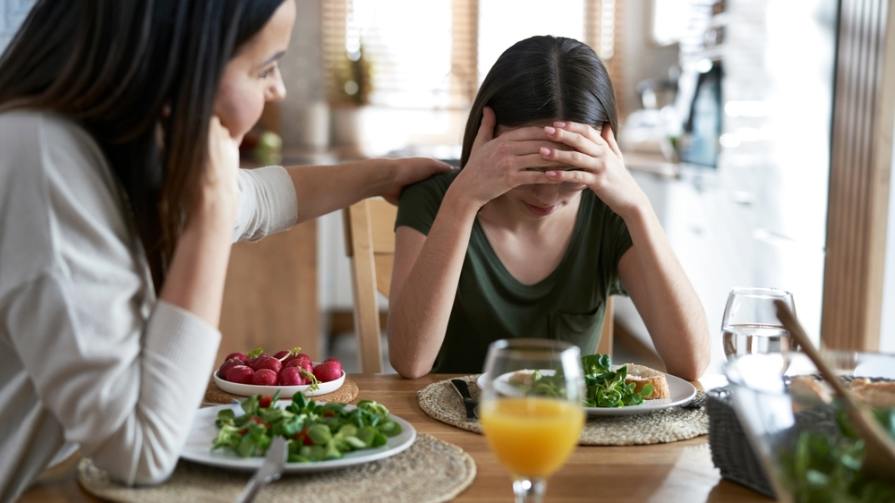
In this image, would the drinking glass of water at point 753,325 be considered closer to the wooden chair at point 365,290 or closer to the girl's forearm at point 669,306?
the girl's forearm at point 669,306

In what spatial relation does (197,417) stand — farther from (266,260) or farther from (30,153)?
(266,260)

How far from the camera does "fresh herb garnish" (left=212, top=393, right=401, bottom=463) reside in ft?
2.99

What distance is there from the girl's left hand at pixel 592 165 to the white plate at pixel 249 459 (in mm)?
506

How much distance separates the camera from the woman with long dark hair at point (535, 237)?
1407 millimetres

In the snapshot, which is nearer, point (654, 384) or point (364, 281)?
point (654, 384)

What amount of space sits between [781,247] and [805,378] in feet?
7.05

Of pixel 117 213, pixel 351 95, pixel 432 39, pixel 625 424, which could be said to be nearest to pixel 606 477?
pixel 625 424

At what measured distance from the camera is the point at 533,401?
0.74 m

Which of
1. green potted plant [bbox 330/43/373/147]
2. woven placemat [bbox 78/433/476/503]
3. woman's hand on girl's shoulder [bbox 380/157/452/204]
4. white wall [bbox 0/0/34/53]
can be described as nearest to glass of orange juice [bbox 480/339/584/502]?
woven placemat [bbox 78/433/476/503]

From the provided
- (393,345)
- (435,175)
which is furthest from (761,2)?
(393,345)

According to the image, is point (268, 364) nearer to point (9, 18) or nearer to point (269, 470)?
point (269, 470)

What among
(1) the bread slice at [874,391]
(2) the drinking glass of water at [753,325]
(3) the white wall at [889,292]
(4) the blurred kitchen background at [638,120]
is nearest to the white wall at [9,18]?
(4) the blurred kitchen background at [638,120]

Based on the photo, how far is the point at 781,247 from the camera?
112 inches

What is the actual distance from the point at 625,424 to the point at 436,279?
0.42 meters
